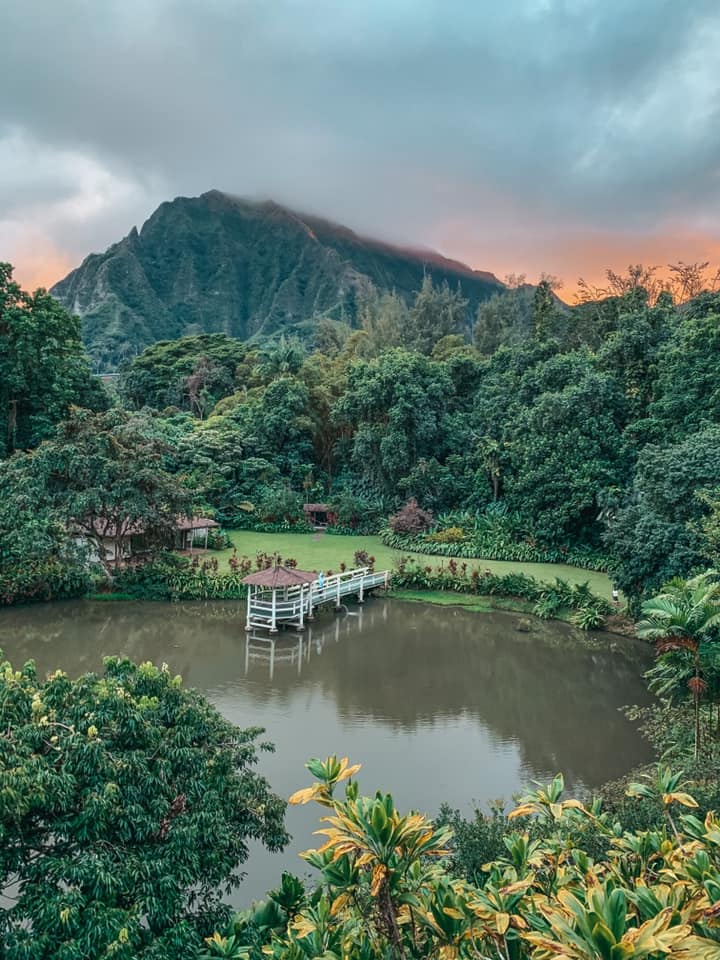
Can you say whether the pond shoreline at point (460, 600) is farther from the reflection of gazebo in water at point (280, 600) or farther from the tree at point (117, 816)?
the tree at point (117, 816)

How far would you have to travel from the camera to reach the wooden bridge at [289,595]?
1585 cm

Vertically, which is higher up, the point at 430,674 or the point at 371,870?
the point at 371,870

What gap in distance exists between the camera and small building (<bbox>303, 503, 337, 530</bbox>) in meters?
27.2

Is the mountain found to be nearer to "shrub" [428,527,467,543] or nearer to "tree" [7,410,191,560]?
"shrub" [428,527,467,543]

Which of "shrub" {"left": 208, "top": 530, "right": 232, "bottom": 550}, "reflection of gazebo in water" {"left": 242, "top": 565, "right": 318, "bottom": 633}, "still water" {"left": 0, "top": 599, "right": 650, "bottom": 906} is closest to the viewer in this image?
"still water" {"left": 0, "top": 599, "right": 650, "bottom": 906}

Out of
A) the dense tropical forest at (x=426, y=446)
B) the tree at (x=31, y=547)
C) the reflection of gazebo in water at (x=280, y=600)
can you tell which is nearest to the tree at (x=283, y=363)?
the dense tropical forest at (x=426, y=446)

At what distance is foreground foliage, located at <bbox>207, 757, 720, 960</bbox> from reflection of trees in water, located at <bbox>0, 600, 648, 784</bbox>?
5.83m

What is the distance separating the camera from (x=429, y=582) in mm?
18797

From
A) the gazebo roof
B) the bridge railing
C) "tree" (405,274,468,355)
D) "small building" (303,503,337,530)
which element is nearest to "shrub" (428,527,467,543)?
the bridge railing

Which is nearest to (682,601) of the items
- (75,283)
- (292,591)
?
(292,591)

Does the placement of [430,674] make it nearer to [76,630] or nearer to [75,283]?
[76,630]

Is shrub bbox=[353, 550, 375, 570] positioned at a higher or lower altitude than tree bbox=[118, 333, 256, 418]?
lower

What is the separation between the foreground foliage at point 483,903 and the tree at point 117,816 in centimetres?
62

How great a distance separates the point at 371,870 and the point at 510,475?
72.8 ft
